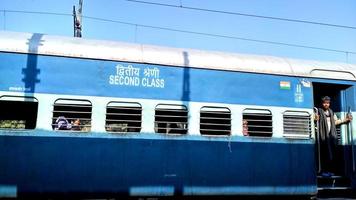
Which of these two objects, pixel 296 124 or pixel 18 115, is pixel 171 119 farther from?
pixel 18 115

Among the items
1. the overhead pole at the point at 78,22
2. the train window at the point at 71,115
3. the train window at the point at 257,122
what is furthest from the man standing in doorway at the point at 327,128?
the overhead pole at the point at 78,22

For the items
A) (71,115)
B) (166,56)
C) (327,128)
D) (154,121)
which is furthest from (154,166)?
(327,128)

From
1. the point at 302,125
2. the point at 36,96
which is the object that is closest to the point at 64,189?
the point at 36,96

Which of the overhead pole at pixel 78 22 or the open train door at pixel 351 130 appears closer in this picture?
the open train door at pixel 351 130

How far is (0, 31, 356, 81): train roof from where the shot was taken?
7.99m

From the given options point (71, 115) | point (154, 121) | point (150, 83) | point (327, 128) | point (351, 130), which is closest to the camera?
point (71, 115)

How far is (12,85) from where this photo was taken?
7598mm

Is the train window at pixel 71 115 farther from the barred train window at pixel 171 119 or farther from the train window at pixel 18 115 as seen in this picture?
the barred train window at pixel 171 119

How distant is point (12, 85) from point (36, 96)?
0.43m

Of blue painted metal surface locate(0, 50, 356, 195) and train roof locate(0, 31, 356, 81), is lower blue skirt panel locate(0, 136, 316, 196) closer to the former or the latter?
blue painted metal surface locate(0, 50, 356, 195)

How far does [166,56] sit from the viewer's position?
343 inches

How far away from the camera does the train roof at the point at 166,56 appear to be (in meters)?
Answer: 7.99

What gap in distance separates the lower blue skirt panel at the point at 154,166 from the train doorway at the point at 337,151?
564mm

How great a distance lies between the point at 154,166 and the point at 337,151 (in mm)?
4232
